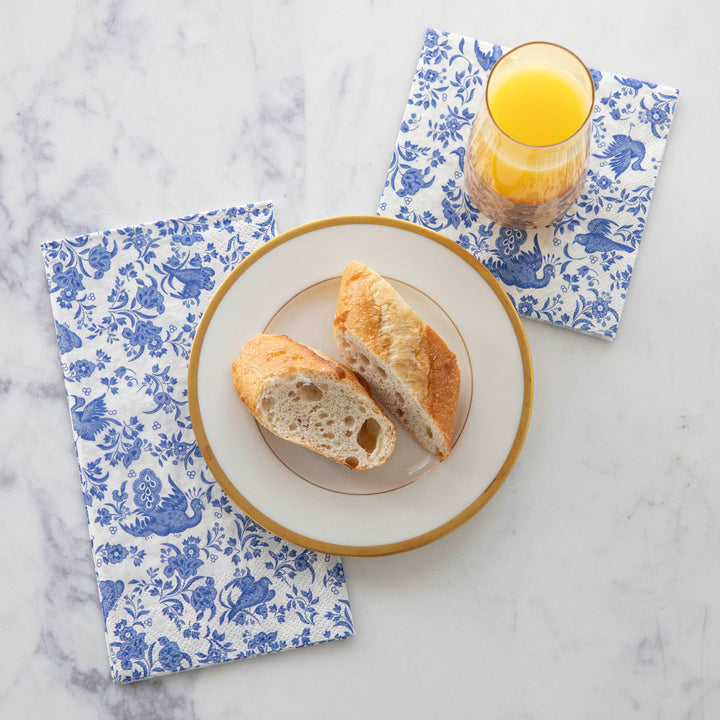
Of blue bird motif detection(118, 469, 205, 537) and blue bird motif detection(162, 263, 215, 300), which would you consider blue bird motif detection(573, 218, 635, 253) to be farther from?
blue bird motif detection(118, 469, 205, 537)

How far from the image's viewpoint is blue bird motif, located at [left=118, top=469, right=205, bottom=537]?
126cm

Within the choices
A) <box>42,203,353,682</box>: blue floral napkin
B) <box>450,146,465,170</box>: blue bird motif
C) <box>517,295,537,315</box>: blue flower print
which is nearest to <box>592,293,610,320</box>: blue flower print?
<box>517,295,537,315</box>: blue flower print

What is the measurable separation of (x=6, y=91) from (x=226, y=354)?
0.67m

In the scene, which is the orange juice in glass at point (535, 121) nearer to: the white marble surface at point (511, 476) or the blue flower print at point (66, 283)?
the white marble surface at point (511, 476)

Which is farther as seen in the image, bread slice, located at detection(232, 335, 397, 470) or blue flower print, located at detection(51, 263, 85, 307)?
blue flower print, located at detection(51, 263, 85, 307)

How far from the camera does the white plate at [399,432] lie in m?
1.20

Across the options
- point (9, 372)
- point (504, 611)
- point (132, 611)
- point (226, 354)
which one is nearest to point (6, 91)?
point (9, 372)

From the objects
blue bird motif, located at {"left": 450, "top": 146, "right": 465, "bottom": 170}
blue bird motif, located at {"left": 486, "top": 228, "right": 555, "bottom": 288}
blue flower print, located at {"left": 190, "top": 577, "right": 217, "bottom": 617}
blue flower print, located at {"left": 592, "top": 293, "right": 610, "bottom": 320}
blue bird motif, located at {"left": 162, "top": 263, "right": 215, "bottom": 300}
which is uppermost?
blue bird motif, located at {"left": 450, "top": 146, "right": 465, "bottom": 170}

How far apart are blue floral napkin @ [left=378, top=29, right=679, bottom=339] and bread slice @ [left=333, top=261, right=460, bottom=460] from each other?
20cm

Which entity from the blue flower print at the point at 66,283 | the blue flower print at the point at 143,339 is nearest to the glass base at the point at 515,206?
the blue flower print at the point at 143,339

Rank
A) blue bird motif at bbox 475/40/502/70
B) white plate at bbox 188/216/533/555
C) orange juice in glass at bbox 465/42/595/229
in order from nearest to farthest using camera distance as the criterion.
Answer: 1. orange juice in glass at bbox 465/42/595/229
2. white plate at bbox 188/216/533/555
3. blue bird motif at bbox 475/40/502/70

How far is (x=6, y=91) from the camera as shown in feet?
4.42

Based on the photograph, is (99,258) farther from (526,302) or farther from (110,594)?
(526,302)

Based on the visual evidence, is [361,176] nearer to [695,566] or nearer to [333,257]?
[333,257]
